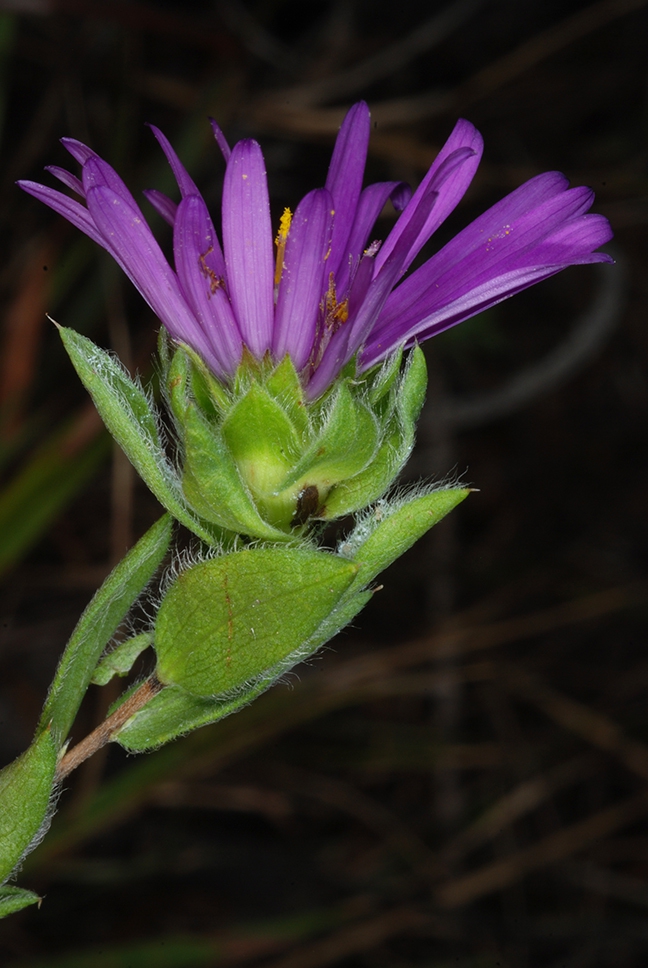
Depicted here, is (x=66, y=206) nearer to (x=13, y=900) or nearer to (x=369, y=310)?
(x=369, y=310)

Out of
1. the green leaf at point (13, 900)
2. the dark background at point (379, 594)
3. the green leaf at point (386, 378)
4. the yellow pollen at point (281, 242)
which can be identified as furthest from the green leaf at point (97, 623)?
the dark background at point (379, 594)

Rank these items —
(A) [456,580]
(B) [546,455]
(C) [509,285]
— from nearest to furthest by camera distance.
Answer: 1. (C) [509,285]
2. (A) [456,580]
3. (B) [546,455]

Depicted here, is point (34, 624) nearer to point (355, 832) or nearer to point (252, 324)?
point (355, 832)

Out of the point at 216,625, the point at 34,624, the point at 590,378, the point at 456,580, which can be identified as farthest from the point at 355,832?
the point at 216,625

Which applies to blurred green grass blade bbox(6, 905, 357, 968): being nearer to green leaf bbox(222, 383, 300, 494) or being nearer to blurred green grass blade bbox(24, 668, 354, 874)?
blurred green grass blade bbox(24, 668, 354, 874)

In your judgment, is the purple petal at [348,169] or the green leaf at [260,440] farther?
the purple petal at [348,169]

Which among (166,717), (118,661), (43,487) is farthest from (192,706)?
(43,487)

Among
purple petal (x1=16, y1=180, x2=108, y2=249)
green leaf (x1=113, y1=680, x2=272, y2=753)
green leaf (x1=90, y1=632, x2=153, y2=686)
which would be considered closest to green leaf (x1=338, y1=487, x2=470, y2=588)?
green leaf (x1=113, y1=680, x2=272, y2=753)

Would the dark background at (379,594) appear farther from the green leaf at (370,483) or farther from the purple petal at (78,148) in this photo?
the green leaf at (370,483)
